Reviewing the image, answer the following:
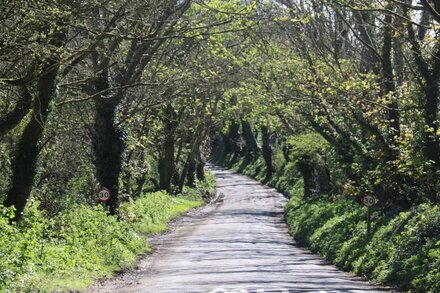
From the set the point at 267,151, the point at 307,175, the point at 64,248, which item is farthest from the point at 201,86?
the point at 267,151

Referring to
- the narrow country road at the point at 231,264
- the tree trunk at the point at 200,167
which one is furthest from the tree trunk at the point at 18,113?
the tree trunk at the point at 200,167

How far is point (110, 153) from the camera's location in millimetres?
25562

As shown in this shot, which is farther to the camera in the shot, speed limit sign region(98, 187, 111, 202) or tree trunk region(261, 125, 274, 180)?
tree trunk region(261, 125, 274, 180)

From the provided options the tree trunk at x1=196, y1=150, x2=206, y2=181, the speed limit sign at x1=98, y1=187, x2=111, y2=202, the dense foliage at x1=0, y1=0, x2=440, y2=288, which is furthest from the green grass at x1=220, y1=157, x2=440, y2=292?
the tree trunk at x1=196, y1=150, x2=206, y2=181

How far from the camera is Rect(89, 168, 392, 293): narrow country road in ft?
51.8

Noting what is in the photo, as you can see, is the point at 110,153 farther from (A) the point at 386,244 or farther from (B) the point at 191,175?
(B) the point at 191,175

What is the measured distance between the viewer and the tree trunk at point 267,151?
72.8 metres

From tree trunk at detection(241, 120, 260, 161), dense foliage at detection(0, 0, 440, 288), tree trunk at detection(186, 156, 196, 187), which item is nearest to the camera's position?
dense foliage at detection(0, 0, 440, 288)

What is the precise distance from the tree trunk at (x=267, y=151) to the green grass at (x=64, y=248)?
147ft

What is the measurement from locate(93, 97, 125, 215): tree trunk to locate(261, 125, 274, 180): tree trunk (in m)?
46.5

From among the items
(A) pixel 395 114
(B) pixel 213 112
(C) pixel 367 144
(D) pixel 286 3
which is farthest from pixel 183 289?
(B) pixel 213 112

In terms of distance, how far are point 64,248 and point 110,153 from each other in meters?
9.09

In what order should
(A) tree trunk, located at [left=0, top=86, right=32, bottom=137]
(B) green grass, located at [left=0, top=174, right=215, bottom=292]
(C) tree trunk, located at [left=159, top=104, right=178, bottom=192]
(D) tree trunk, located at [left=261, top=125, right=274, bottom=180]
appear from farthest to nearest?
(D) tree trunk, located at [left=261, top=125, right=274, bottom=180]
(C) tree trunk, located at [left=159, top=104, right=178, bottom=192]
(A) tree trunk, located at [left=0, top=86, right=32, bottom=137]
(B) green grass, located at [left=0, top=174, right=215, bottom=292]

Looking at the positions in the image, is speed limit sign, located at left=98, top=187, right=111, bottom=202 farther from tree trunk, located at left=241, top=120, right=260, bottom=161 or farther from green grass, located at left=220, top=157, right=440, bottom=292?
tree trunk, located at left=241, top=120, right=260, bottom=161
